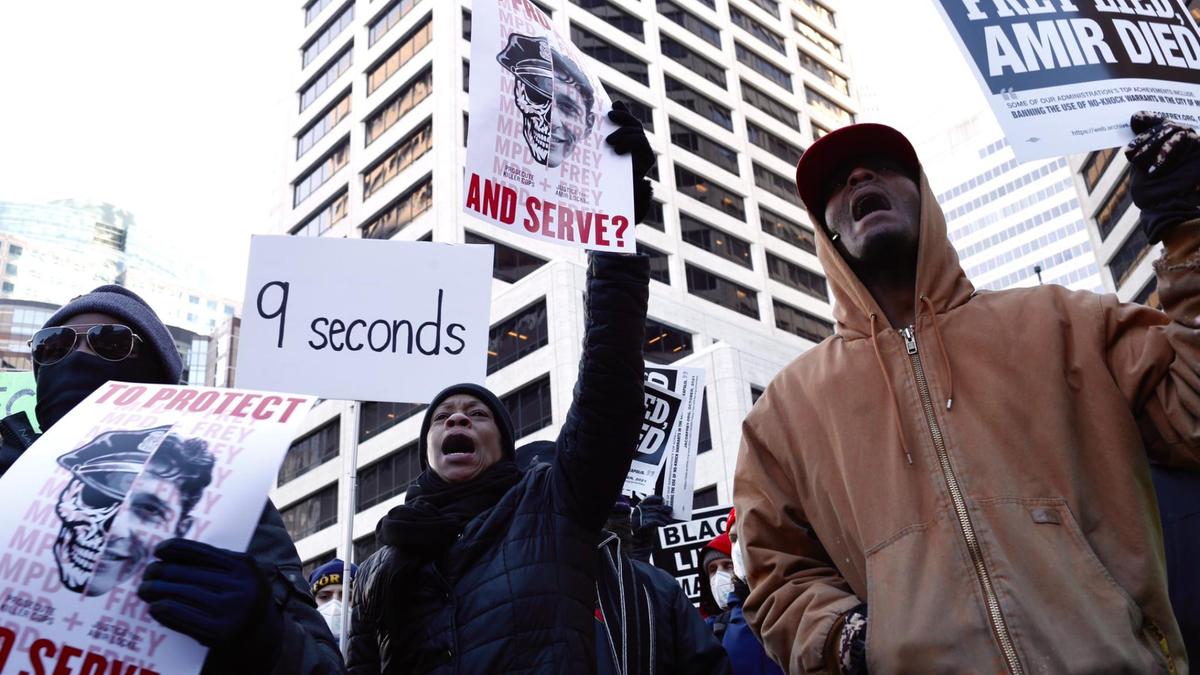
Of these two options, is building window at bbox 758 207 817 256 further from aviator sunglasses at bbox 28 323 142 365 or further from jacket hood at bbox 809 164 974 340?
aviator sunglasses at bbox 28 323 142 365

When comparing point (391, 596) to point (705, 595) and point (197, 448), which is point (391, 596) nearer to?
point (197, 448)

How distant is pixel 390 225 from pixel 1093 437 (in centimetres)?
3579

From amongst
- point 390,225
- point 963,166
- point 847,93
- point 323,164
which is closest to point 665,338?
point 390,225

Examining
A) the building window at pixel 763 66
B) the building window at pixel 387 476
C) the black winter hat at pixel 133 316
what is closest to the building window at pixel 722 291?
the building window at pixel 387 476

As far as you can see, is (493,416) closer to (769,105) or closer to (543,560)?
(543,560)

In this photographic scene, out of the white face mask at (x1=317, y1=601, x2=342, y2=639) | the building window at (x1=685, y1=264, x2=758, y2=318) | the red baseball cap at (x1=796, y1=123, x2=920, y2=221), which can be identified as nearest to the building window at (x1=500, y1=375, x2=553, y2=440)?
the building window at (x1=685, y1=264, x2=758, y2=318)

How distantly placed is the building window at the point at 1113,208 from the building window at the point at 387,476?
84.4 ft

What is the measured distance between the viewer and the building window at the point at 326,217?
39578mm

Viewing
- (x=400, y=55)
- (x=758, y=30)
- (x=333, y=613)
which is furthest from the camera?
(x=758, y=30)

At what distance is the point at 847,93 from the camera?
53312 mm

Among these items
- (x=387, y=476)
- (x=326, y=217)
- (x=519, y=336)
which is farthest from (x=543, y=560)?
(x=326, y=217)

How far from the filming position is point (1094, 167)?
35719 millimetres

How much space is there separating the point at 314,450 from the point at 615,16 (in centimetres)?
2225

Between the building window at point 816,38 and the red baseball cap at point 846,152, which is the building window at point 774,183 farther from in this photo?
the red baseball cap at point 846,152
